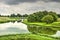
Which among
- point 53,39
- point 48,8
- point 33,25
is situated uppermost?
point 48,8

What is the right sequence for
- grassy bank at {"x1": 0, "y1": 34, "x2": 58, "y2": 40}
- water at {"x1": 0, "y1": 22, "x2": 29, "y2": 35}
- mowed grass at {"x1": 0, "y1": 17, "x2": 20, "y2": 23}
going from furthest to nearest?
1. mowed grass at {"x1": 0, "y1": 17, "x2": 20, "y2": 23}
2. water at {"x1": 0, "y1": 22, "x2": 29, "y2": 35}
3. grassy bank at {"x1": 0, "y1": 34, "x2": 58, "y2": 40}

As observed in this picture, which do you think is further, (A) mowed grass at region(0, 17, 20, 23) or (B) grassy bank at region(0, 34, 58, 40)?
(A) mowed grass at region(0, 17, 20, 23)

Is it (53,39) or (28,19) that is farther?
(28,19)

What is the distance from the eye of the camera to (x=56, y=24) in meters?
4.85

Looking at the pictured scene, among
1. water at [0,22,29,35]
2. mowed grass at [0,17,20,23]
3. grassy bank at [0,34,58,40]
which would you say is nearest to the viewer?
grassy bank at [0,34,58,40]

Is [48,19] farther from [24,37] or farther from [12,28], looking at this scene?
A: [12,28]

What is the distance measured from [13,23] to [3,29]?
0.31 metres

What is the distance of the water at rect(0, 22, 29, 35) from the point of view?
183 inches

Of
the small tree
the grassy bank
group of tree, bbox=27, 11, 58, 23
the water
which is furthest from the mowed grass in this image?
the small tree

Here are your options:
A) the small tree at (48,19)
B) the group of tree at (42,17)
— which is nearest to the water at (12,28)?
the group of tree at (42,17)

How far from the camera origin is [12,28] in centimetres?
467

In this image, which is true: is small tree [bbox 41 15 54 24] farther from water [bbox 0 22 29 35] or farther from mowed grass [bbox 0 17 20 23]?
mowed grass [bbox 0 17 20 23]

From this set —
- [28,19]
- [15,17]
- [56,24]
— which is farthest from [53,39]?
[15,17]

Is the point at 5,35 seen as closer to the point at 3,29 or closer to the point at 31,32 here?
the point at 3,29
